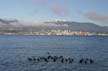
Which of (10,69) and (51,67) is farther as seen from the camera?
(51,67)

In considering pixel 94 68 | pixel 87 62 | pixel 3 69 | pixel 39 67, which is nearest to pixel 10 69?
pixel 3 69

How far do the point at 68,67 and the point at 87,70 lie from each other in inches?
169

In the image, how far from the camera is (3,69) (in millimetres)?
48656

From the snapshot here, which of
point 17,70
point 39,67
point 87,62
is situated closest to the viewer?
point 17,70

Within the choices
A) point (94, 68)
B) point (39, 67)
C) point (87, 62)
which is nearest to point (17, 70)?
point (39, 67)

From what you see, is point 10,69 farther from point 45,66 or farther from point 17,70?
point 45,66

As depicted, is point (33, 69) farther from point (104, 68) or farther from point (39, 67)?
point (104, 68)

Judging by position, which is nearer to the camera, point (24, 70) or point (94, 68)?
point (24, 70)

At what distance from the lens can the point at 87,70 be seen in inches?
1969

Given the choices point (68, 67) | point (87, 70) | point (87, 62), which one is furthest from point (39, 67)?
point (87, 62)

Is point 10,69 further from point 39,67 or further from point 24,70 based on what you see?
point 39,67

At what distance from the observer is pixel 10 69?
48844mm

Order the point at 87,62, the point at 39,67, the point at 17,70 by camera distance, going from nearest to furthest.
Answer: the point at 17,70
the point at 39,67
the point at 87,62

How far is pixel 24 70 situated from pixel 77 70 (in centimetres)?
900
